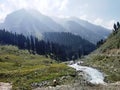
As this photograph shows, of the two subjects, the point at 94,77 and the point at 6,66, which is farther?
the point at 6,66

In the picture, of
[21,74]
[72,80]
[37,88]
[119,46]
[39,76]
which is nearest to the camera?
[37,88]

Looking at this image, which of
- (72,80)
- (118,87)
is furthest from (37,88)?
(118,87)

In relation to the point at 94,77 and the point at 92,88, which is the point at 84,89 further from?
the point at 94,77

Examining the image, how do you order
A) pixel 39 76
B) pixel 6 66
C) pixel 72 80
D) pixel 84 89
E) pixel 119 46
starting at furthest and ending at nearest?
1. pixel 119 46
2. pixel 6 66
3. pixel 39 76
4. pixel 72 80
5. pixel 84 89

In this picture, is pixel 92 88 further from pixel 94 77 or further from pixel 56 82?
pixel 94 77

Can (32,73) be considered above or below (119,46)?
below

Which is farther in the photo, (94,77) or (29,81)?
(94,77)

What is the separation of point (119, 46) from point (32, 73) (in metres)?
95.5

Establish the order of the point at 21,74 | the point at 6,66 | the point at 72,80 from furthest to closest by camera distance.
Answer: the point at 6,66 < the point at 21,74 < the point at 72,80

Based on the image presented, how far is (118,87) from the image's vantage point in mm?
53812

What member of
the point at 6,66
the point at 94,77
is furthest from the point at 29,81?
the point at 6,66

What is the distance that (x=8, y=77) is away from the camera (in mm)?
80875

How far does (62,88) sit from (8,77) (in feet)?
95.4

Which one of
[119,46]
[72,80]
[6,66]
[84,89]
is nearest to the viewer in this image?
[84,89]
